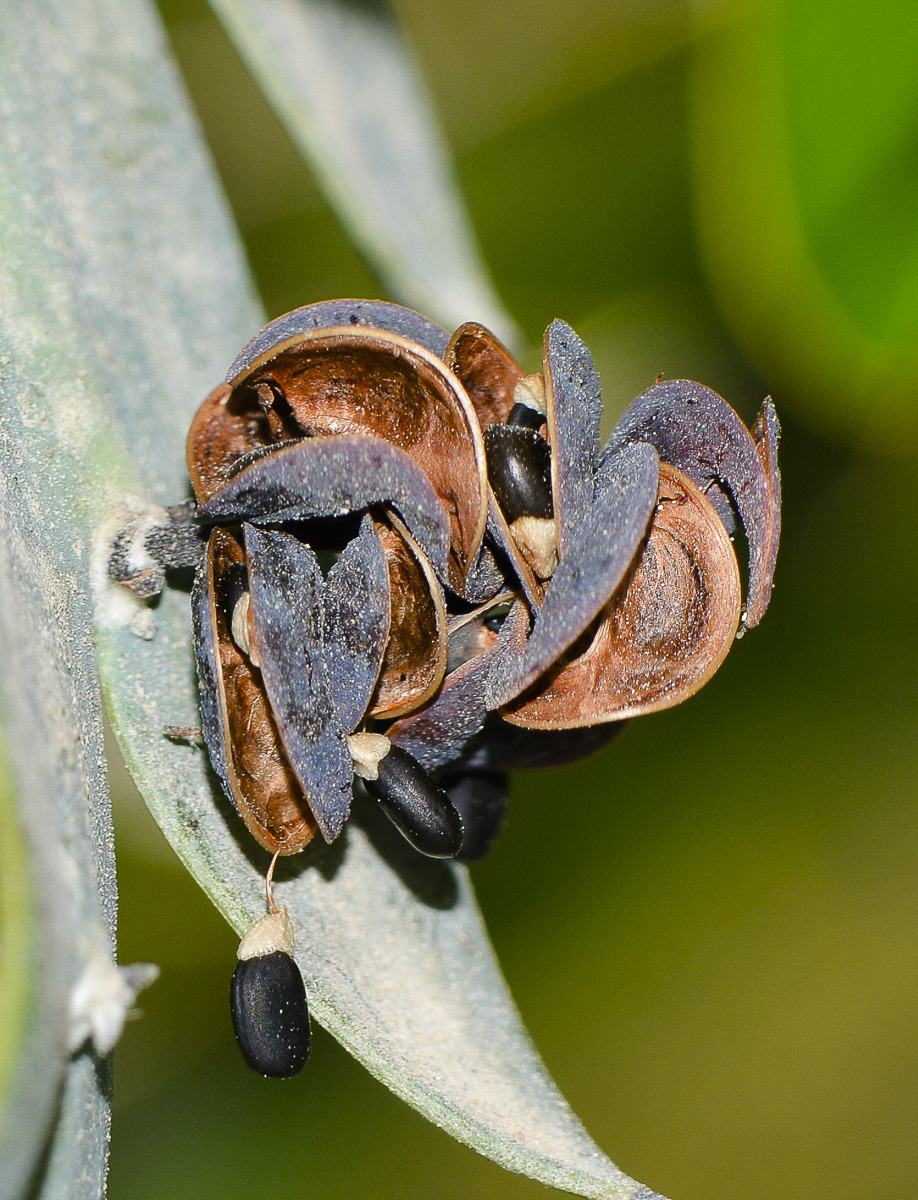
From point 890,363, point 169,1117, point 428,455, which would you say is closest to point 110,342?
point 428,455

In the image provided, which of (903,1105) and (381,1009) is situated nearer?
(381,1009)

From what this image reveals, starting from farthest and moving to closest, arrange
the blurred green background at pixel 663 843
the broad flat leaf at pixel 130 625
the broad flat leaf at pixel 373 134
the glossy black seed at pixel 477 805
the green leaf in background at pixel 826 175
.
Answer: the blurred green background at pixel 663 843
the green leaf in background at pixel 826 175
the broad flat leaf at pixel 373 134
the glossy black seed at pixel 477 805
the broad flat leaf at pixel 130 625

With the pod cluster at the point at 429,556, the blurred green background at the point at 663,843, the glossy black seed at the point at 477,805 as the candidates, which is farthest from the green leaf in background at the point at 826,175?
the glossy black seed at the point at 477,805

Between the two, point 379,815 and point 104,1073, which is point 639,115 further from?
point 104,1073

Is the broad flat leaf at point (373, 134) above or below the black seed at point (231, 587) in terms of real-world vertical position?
above

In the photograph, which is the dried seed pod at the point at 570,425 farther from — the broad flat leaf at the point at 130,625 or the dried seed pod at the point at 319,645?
the broad flat leaf at the point at 130,625

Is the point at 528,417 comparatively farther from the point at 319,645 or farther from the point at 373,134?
the point at 373,134
